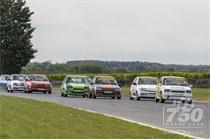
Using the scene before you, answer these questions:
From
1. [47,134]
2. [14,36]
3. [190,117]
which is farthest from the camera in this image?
[14,36]

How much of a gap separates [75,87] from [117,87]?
2.94 m

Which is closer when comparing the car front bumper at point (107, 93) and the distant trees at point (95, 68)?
the car front bumper at point (107, 93)

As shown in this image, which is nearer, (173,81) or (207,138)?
(207,138)

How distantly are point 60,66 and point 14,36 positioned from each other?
32.0m

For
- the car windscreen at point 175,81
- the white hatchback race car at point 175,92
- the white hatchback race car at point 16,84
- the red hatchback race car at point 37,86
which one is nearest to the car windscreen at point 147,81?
the car windscreen at point 175,81

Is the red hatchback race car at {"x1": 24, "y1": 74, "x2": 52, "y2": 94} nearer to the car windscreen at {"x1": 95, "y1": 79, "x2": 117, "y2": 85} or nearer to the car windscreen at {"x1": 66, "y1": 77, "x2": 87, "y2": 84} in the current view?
the car windscreen at {"x1": 66, "y1": 77, "x2": 87, "y2": 84}

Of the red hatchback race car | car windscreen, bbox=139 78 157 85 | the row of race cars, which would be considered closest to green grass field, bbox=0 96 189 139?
the row of race cars

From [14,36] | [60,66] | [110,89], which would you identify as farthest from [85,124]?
[60,66]

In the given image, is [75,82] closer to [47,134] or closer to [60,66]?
[47,134]

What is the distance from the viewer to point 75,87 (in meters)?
43.5

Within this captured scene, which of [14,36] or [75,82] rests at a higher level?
[14,36]

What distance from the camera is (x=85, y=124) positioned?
54.0 ft

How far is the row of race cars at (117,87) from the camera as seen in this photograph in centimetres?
3666

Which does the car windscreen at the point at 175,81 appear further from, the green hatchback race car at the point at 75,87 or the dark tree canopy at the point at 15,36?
the dark tree canopy at the point at 15,36
